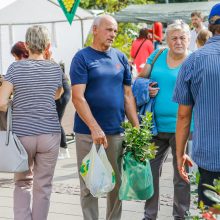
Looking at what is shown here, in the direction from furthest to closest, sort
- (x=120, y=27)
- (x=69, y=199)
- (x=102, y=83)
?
(x=120, y=27), (x=69, y=199), (x=102, y=83)

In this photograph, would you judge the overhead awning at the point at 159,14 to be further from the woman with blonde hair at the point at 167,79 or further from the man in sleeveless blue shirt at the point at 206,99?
the man in sleeveless blue shirt at the point at 206,99

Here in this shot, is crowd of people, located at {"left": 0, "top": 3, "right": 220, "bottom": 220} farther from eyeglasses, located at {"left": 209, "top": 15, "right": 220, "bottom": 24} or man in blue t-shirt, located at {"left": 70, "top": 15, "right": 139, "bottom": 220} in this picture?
eyeglasses, located at {"left": 209, "top": 15, "right": 220, "bottom": 24}

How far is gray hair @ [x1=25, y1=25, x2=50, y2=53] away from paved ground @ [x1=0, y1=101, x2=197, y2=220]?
6.08 ft

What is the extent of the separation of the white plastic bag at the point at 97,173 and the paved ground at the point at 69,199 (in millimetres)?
1213

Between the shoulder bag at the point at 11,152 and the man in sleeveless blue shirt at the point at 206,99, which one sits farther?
the shoulder bag at the point at 11,152

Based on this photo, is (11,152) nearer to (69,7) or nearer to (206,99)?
(206,99)

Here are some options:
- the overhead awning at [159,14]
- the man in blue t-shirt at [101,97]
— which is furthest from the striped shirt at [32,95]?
the overhead awning at [159,14]

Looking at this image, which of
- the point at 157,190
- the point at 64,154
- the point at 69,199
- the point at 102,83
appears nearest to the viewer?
the point at 102,83

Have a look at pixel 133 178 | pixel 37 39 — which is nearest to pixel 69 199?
pixel 133 178

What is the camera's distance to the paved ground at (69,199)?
7016 mm

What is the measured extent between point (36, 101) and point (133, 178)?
40.1 inches

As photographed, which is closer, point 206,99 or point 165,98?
point 206,99

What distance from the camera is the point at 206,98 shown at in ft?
14.3

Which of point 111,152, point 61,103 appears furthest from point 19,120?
point 61,103
